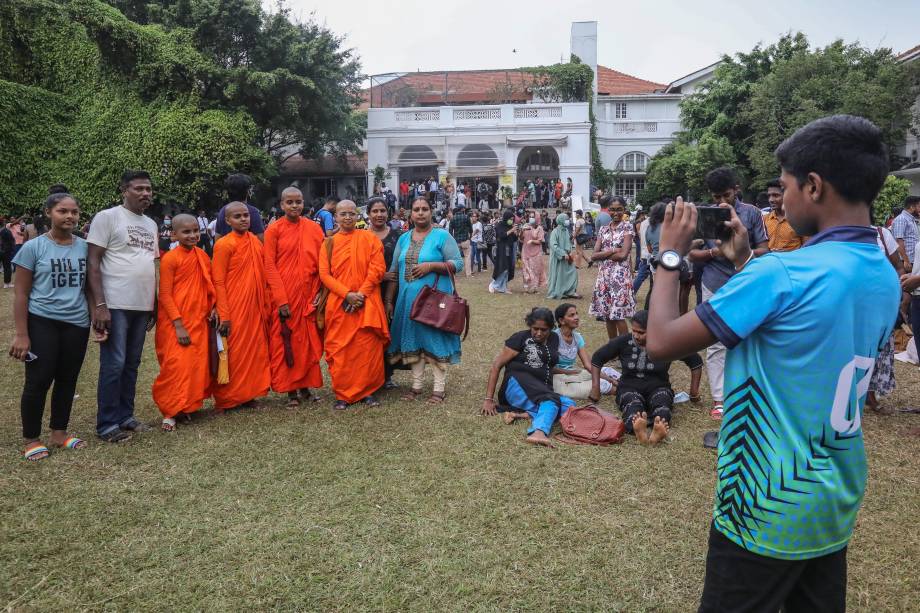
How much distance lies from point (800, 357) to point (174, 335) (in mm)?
4587

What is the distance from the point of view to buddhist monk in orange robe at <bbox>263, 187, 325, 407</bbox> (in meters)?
5.45

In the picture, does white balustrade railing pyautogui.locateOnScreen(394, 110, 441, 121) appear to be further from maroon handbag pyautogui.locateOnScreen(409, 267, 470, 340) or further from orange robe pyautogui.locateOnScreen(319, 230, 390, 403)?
maroon handbag pyautogui.locateOnScreen(409, 267, 470, 340)

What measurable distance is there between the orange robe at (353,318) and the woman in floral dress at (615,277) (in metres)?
2.62

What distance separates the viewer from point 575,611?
266 centimetres

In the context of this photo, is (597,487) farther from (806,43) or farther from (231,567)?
(806,43)

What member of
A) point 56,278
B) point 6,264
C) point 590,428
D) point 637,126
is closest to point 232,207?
point 56,278

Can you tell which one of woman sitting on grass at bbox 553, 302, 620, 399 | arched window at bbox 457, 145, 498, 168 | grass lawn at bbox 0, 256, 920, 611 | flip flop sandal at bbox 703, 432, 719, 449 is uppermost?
arched window at bbox 457, 145, 498, 168

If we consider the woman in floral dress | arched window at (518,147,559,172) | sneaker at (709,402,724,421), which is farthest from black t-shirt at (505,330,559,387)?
arched window at (518,147,559,172)

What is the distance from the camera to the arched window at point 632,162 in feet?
117

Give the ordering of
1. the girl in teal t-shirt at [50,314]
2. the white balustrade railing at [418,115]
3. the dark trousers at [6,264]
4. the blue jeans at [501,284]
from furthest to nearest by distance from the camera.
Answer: the white balustrade railing at [418,115]
the dark trousers at [6,264]
the blue jeans at [501,284]
the girl in teal t-shirt at [50,314]

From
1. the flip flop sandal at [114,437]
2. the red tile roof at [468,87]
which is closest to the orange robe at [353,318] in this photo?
the flip flop sandal at [114,437]

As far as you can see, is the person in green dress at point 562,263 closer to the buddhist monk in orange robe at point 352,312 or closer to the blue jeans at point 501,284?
the blue jeans at point 501,284

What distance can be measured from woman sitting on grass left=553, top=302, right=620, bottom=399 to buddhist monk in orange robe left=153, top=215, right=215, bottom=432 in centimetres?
284

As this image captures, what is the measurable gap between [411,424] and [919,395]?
4.49 metres
